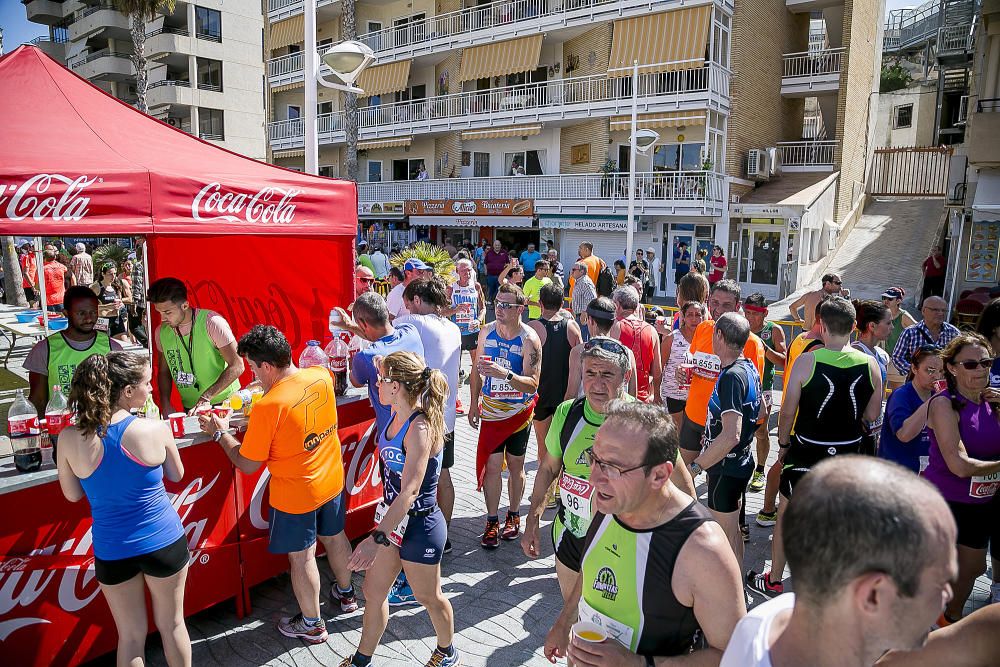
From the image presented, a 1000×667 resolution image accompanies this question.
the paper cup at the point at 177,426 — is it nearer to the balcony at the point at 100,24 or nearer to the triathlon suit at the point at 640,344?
the triathlon suit at the point at 640,344

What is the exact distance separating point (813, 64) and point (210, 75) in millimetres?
32701

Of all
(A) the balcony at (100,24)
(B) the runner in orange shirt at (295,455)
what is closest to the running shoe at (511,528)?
(B) the runner in orange shirt at (295,455)

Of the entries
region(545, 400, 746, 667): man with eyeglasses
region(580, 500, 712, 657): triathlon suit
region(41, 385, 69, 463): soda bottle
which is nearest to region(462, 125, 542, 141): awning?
region(41, 385, 69, 463): soda bottle

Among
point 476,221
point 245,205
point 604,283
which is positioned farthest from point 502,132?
point 245,205

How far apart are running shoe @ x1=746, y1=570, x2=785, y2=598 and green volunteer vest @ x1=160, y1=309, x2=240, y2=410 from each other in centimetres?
387

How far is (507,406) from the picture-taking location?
5020 mm

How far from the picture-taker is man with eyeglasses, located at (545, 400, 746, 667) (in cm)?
195

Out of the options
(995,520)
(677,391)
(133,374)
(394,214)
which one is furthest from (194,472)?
(394,214)

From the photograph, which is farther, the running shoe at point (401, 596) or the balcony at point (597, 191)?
the balcony at point (597, 191)

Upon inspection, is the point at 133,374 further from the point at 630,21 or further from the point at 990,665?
the point at 630,21

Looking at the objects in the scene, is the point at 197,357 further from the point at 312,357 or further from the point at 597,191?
the point at 597,191

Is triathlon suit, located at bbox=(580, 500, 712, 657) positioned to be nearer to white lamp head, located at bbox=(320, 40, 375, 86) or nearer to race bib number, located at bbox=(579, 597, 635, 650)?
race bib number, located at bbox=(579, 597, 635, 650)

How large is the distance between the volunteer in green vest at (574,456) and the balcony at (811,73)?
24230 mm

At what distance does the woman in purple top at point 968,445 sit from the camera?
→ 3.53m
